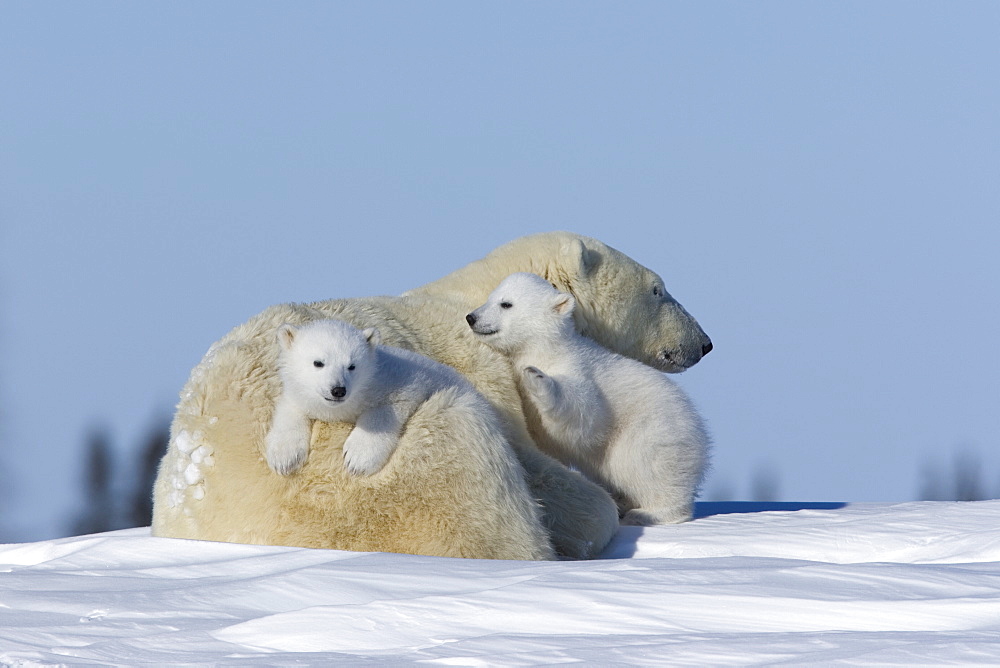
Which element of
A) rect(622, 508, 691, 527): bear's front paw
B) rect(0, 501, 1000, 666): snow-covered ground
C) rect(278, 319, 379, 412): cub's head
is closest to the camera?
rect(0, 501, 1000, 666): snow-covered ground

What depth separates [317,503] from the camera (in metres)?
4.55

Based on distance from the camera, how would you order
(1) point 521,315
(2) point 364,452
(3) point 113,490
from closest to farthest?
1. (2) point 364,452
2. (1) point 521,315
3. (3) point 113,490

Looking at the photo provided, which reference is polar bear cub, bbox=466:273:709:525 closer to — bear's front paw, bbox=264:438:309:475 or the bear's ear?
the bear's ear

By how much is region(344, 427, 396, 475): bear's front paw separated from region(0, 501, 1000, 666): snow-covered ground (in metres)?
0.36

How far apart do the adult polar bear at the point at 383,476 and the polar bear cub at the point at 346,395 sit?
6cm

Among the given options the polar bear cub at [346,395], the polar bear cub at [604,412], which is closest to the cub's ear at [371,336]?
the polar bear cub at [346,395]

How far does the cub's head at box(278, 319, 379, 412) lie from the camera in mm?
4332

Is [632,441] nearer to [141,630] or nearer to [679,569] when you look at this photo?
[679,569]

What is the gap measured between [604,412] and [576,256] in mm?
853

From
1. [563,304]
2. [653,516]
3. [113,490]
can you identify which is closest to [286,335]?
[563,304]

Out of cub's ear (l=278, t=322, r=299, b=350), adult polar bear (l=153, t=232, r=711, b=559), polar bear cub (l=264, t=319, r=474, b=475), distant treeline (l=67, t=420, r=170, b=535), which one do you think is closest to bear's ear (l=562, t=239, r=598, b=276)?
adult polar bear (l=153, t=232, r=711, b=559)

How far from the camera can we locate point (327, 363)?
4332 mm

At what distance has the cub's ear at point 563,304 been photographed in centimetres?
584

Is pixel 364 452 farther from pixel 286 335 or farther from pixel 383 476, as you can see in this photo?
pixel 286 335
